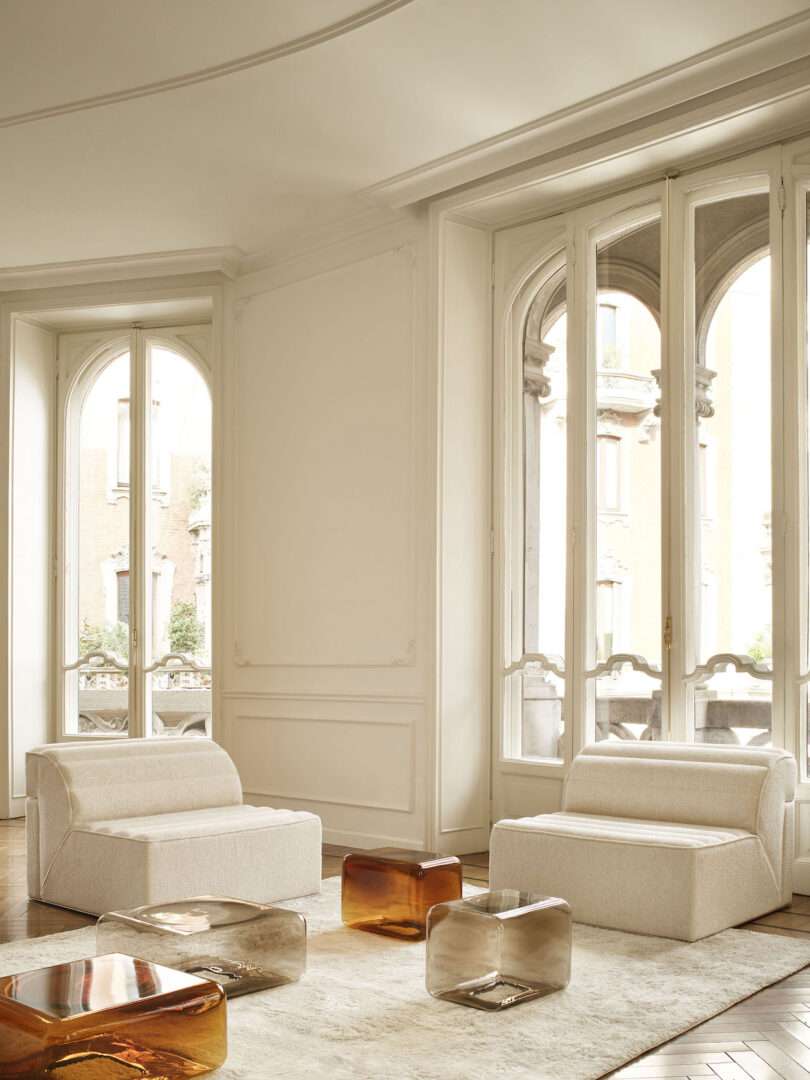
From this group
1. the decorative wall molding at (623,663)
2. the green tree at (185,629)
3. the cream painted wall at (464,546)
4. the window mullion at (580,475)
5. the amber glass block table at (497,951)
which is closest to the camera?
Result: the amber glass block table at (497,951)

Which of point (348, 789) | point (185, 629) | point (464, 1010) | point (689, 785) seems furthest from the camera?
point (185, 629)

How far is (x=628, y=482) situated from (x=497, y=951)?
2.88 m

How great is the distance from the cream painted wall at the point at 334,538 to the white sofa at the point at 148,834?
1274 mm

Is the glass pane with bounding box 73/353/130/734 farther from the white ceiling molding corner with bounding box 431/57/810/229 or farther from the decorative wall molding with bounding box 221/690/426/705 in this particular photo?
the white ceiling molding corner with bounding box 431/57/810/229

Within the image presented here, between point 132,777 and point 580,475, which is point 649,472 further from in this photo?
point 132,777

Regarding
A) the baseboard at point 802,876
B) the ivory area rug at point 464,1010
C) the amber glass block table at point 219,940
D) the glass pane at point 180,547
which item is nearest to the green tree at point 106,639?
the glass pane at point 180,547

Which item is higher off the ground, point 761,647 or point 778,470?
point 778,470

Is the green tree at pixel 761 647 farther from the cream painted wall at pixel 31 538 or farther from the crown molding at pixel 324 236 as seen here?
the cream painted wall at pixel 31 538

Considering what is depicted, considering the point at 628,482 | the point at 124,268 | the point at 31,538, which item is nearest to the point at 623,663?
the point at 628,482

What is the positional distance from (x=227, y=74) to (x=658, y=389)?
2.46 m

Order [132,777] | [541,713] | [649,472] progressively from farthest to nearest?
1. [541,713]
2. [649,472]
3. [132,777]

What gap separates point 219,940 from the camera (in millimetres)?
3600

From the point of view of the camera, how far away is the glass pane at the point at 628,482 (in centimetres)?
575

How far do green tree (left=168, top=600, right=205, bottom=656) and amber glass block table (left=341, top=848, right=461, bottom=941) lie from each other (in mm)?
3645
